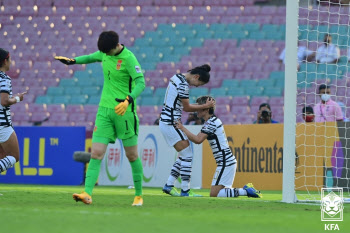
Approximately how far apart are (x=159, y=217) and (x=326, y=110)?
9.02 meters

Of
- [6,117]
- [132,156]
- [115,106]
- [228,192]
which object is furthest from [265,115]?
[115,106]

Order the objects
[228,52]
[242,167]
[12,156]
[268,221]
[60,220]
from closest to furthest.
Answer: [60,220] < [268,221] < [12,156] < [242,167] < [228,52]

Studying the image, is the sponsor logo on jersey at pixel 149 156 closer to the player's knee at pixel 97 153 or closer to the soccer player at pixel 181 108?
the soccer player at pixel 181 108

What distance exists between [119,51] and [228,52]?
1551 centimetres

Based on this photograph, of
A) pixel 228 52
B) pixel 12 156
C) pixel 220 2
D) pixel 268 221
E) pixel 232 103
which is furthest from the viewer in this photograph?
pixel 220 2

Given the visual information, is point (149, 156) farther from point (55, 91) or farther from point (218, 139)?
point (55, 91)

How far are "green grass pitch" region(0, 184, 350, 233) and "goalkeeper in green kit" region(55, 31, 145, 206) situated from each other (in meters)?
0.41

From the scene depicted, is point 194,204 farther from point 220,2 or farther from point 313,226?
point 220,2

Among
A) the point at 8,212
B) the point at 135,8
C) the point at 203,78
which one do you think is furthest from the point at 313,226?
the point at 135,8

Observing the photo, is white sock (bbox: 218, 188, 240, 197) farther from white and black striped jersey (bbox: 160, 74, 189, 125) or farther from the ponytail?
the ponytail

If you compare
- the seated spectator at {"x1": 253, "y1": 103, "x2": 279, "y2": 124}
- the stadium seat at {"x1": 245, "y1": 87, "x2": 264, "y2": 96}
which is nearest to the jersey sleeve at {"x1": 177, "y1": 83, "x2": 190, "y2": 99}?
the seated spectator at {"x1": 253, "y1": 103, "x2": 279, "y2": 124}

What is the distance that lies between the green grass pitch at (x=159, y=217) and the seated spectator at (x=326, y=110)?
5.86m

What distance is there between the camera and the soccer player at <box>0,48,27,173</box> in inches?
375

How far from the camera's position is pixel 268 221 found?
6.33 metres
